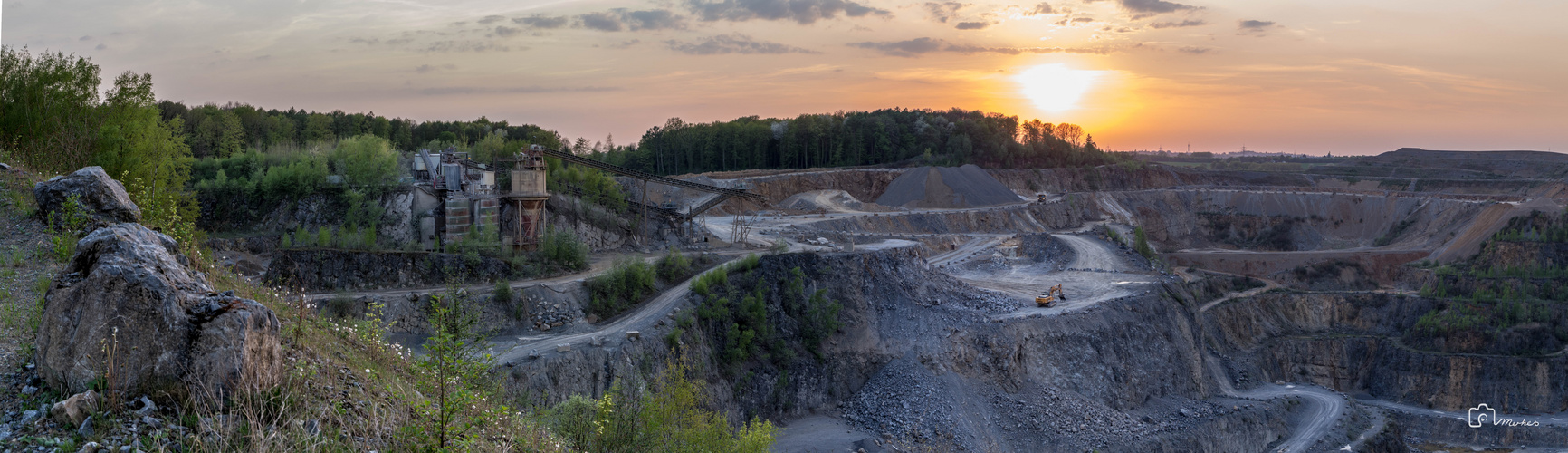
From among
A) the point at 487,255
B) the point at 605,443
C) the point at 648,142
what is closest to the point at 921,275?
the point at 487,255

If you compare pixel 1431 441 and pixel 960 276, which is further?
pixel 960 276

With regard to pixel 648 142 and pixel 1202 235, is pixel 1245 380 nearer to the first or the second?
pixel 1202 235

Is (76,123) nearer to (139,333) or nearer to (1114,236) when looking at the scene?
(139,333)

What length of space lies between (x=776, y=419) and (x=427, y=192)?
20.3 m

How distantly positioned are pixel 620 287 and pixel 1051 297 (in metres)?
24.9

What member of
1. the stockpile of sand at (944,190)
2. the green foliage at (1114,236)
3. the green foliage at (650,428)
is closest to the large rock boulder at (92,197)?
the green foliage at (650,428)

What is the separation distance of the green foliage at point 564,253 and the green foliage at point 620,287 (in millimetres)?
1997

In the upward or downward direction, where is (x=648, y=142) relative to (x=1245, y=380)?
upward

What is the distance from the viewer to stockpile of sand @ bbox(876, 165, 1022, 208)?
94.5 m

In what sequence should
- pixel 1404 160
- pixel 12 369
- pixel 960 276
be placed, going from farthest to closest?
pixel 1404 160
pixel 960 276
pixel 12 369

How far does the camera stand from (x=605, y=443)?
19016 mm

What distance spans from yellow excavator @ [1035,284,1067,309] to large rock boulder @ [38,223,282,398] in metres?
43.3

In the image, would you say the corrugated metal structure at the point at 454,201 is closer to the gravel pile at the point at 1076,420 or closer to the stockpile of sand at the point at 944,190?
the gravel pile at the point at 1076,420

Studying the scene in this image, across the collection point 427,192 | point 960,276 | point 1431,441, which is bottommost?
point 1431,441
